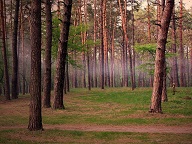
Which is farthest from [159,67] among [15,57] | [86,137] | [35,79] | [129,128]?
[15,57]

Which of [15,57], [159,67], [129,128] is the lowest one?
[129,128]

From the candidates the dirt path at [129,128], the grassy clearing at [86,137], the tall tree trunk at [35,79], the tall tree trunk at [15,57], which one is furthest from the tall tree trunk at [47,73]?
the tall tree trunk at [15,57]

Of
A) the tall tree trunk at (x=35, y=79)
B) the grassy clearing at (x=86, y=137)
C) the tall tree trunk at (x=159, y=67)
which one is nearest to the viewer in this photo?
the grassy clearing at (x=86, y=137)

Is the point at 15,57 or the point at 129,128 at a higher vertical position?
the point at 15,57

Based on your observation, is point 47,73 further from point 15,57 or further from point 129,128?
point 15,57

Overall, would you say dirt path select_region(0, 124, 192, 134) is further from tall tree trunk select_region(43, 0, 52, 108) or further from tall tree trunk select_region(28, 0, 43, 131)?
tall tree trunk select_region(43, 0, 52, 108)

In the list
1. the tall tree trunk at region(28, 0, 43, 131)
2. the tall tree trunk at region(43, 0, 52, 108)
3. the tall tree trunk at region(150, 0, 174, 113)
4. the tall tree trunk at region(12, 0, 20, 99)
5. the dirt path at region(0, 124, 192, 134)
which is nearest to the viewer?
the dirt path at region(0, 124, 192, 134)

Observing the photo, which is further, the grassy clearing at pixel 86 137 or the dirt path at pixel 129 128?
the dirt path at pixel 129 128

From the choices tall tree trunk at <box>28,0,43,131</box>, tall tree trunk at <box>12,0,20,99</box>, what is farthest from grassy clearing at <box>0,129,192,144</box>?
tall tree trunk at <box>12,0,20,99</box>

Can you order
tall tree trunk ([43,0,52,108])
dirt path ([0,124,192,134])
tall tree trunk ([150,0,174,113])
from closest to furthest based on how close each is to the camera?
dirt path ([0,124,192,134]) → tall tree trunk ([150,0,174,113]) → tall tree trunk ([43,0,52,108])

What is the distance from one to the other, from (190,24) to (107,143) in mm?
40282

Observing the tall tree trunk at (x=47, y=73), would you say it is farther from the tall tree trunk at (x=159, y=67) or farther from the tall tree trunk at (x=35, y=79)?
the tall tree trunk at (x=35, y=79)

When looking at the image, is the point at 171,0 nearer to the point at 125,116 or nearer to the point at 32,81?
the point at 125,116

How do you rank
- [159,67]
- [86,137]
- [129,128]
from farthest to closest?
[159,67] < [129,128] < [86,137]
